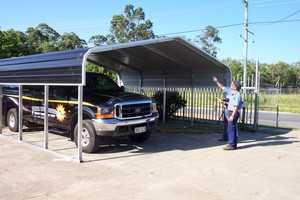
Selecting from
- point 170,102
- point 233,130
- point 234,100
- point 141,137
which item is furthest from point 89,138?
point 170,102

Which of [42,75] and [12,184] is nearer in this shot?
[12,184]

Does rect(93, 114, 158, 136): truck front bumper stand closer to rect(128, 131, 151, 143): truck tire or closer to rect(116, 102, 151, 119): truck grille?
rect(116, 102, 151, 119): truck grille

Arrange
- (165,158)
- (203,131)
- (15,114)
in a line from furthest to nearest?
1. (203,131)
2. (15,114)
3. (165,158)

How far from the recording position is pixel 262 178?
240 inches

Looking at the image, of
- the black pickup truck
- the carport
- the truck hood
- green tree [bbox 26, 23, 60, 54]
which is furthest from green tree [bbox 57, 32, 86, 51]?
the truck hood

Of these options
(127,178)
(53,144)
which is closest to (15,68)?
(53,144)

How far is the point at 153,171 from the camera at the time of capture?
645 centimetres

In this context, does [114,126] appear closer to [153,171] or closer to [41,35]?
[153,171]

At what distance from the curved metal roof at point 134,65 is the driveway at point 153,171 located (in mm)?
1873

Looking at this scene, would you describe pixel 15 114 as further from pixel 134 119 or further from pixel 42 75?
pixel 134 119

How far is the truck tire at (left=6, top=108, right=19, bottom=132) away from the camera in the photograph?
1057 centimetres

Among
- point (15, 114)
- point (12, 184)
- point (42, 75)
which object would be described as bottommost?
point (12, 184)

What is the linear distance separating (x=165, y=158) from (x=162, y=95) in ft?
21.7

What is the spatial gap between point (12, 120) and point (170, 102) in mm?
6384
